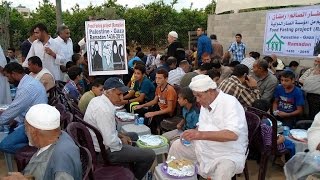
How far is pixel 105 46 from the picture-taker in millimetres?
5766

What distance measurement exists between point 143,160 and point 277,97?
8.30 ft

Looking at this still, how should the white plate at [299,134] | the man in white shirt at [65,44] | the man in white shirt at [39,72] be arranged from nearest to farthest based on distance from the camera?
1. the white plate at [299,134]
2. the man in white shirt at [39,72]
3. the man in white shirt at [65,44]

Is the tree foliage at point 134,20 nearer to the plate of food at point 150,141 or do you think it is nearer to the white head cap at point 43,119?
the plate of food at point 150,141

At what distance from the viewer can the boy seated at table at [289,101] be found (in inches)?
183

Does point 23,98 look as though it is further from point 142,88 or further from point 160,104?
point 142,88

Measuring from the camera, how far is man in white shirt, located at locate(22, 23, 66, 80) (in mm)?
6043

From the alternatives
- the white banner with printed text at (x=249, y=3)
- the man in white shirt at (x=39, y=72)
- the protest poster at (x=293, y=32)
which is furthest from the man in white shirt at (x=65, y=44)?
the white banner with printed text at (x=249, y=3)

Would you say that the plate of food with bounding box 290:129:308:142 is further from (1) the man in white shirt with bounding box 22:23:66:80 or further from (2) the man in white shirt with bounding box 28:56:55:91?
(1) the man in white shirt with bounding box 22:23:66:80

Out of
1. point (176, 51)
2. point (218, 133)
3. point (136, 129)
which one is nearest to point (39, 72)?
point (136, 129)

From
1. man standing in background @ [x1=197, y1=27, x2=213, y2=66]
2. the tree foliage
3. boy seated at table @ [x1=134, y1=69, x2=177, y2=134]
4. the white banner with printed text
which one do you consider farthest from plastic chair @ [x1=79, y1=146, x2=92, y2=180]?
the tree foliage

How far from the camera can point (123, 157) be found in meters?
3.33

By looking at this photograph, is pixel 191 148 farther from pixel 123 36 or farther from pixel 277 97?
pixel 123 36

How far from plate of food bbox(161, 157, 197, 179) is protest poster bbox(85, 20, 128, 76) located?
3.03m

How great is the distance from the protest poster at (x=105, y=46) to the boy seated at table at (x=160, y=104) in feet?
3.04
